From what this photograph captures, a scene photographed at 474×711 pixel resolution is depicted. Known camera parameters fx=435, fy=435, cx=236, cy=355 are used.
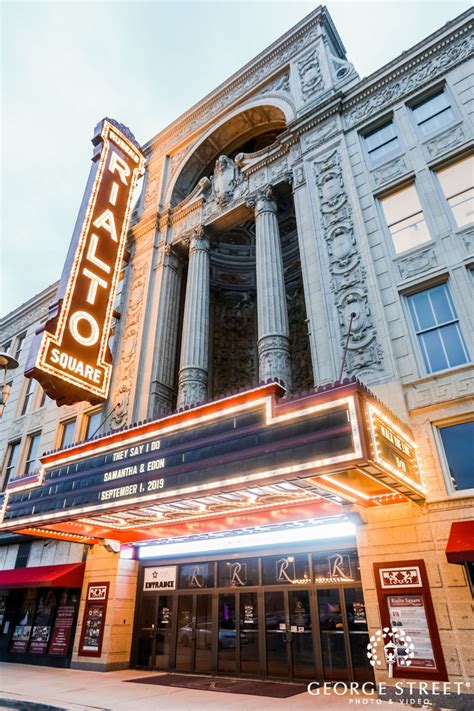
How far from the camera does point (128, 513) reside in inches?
462

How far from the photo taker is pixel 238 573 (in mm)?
12969

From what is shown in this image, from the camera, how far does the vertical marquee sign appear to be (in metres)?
14.2

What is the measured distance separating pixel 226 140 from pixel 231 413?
20.0 metres

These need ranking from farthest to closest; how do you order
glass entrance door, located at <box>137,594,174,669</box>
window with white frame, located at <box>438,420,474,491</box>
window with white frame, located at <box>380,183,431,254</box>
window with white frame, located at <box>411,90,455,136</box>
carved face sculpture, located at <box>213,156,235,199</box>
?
carved face sculpture, located at <box>213,156,235,199</box> < window with white frame, located at <box>411,90,455,136</box> < glass entrance door, located at <box>137,594,174,669</box> < window with white frame, located at <box>380,183,431,254</box> < window with white frame, located at <box>438,420,474,491</box>

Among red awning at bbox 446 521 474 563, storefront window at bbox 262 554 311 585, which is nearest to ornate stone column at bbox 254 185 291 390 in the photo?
storefront window at bbox 262 554 311 585

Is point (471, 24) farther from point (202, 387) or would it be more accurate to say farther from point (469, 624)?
Result: point (469, 624)

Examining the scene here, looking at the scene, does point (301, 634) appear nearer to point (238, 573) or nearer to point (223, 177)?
point (238, 573)

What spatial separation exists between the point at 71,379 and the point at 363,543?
1018 centimetres

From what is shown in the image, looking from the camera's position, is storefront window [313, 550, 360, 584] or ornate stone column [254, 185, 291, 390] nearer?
storefront window [313, 550, 360, 584]

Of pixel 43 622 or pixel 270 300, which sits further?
pixel 43 622

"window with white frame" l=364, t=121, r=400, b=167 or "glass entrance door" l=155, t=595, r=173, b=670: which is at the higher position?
"window with white frame" l=364, t=121, r=400, b=167

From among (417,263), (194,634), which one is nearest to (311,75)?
(417,263)

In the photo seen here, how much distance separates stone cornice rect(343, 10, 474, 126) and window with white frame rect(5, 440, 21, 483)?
2215 centimetres

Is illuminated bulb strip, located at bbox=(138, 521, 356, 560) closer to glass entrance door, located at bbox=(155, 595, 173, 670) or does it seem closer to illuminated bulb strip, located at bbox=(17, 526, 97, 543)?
glass entrance door, located at bbox=(155, 595, 173, 670)
